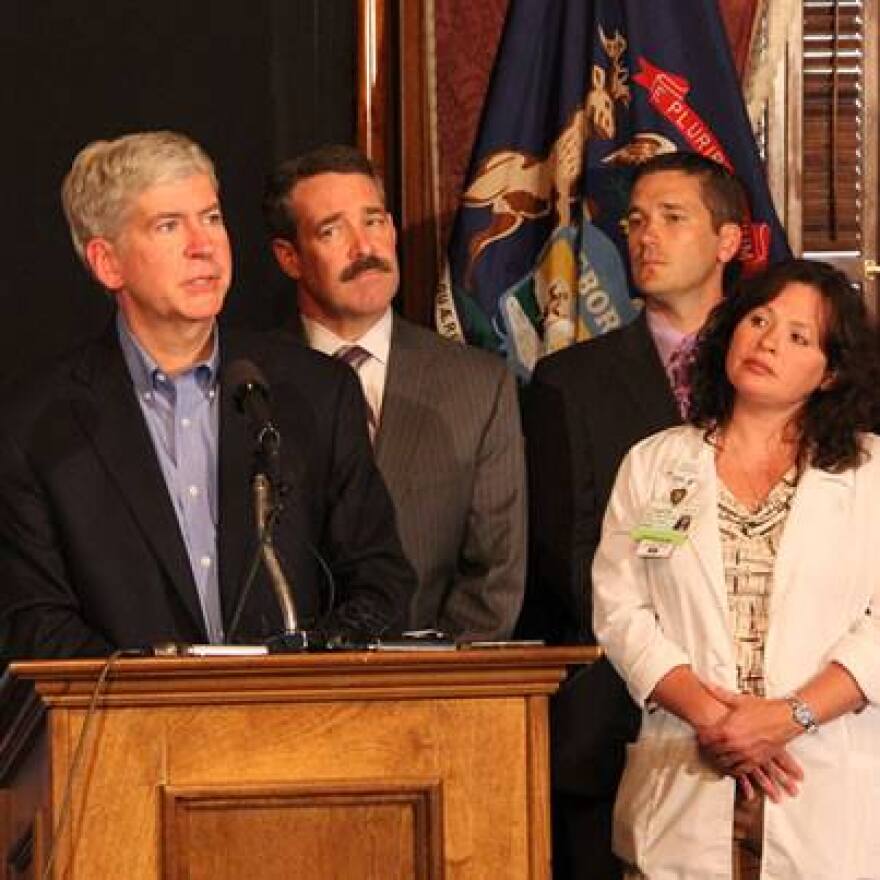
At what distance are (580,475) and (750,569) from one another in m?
0.85

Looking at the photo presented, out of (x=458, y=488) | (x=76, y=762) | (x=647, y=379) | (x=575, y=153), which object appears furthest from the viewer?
(x=575, y=153)

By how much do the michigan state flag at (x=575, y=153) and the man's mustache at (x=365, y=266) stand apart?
20.2 inches

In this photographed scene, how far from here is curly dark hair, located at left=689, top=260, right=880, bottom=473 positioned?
3.99 m

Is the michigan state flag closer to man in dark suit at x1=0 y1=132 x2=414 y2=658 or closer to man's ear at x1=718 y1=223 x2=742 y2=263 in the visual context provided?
man's ear at x1=718 y1=223 x2=742 y2=263

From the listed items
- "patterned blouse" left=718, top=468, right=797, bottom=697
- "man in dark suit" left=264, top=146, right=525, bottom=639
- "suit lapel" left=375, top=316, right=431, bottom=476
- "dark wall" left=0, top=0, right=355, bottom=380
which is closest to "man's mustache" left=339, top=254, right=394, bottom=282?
"man in dark suit" left=264, top=146, right=525, bottom=639

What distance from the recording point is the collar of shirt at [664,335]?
4.86 meters

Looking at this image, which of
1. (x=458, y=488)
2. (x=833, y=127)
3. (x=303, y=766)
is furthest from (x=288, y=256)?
(x=303, y=766)

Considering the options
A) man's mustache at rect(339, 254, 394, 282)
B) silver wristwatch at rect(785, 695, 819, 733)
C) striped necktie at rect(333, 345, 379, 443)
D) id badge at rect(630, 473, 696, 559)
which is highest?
man's mustache at rect(339, 254, 394, 282)

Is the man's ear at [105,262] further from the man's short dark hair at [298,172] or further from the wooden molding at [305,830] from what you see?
the wooden molding at [305,830]

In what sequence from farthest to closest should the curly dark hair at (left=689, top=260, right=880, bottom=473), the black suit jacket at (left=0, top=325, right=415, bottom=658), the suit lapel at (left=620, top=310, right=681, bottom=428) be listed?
1. the suit lapel at (left=620, top=310, right=681, bottom=428)
2. the curly dark hair at (left=689, top=260, right=880, bottom=473)
3. the black suit jacket at (left=0, top=325, right=415, bottom=658)

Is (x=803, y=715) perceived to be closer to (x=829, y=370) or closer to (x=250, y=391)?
(x=829, y=370)

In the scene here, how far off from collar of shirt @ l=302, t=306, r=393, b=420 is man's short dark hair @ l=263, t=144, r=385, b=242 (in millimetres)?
235

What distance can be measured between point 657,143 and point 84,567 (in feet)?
6.67

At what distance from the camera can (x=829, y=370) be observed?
4062 mm
